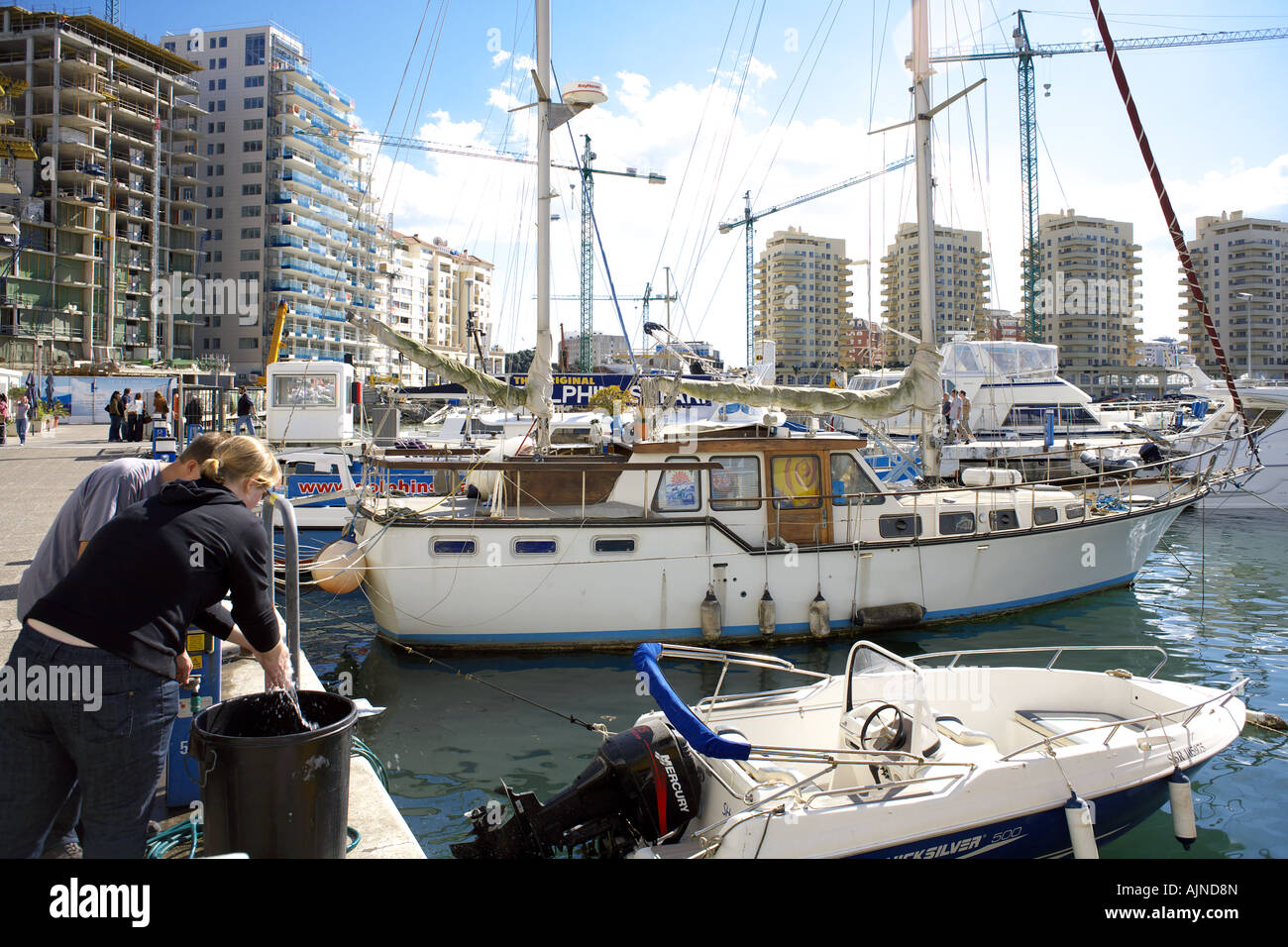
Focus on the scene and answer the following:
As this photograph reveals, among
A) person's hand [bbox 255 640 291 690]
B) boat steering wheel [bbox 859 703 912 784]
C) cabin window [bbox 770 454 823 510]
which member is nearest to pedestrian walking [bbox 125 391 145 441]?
cabin window [bbox 770 454 823 510]

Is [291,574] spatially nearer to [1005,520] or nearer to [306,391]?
[1005,520]

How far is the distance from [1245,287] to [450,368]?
130893 millimetres

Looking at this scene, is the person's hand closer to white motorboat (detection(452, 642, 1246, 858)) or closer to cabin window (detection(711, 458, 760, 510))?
white motorboat (detection(452, 642, 1246, 858))

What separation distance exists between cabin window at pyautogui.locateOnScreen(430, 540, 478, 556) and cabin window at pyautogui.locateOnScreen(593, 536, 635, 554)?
1548 millimetres

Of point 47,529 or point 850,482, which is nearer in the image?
point 850,482

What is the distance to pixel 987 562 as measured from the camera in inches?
443

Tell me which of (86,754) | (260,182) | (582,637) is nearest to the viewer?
(86,754)

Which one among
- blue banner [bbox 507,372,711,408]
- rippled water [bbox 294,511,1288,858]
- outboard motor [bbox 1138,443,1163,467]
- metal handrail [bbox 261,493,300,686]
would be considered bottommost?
rippled water [bbox 294,511,1288,858]

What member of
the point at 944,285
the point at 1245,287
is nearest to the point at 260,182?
the point at 944,285

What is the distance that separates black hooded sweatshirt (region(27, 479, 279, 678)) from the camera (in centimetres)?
271

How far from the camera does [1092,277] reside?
9706 cm

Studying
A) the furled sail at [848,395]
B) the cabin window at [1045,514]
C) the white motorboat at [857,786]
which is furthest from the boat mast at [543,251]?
the cabin window at [1045,514]

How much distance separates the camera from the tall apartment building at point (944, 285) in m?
73.2

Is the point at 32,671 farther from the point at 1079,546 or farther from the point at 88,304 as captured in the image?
the point at 88,304
